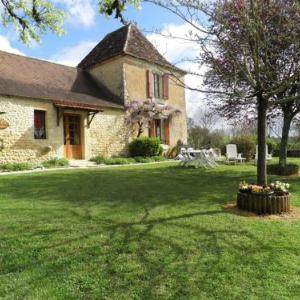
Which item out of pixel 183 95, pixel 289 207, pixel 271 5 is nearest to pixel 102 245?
pixel 289 207

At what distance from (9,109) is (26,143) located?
158 cm

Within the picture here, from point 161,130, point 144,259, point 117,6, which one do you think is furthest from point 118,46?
point 144,259

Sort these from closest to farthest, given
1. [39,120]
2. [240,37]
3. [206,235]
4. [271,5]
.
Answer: [206,235] < [240,37] < [271,5] < [39,120]

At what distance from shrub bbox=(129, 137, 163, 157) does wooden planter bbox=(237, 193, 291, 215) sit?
12526mm

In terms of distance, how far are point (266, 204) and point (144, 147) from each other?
41.9 feet

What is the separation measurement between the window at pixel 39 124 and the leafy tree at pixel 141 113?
4.91m

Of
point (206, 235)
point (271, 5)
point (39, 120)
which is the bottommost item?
point (206, 235)

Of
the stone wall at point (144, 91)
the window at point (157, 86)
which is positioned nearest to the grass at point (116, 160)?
the stone wall at point (144, 91)

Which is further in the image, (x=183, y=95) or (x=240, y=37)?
(x=183, y=95)

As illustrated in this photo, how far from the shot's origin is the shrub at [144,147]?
18.2 m

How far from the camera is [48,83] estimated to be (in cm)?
1659

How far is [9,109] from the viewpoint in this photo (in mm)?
13766

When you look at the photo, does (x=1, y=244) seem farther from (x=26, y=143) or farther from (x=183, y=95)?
(x=183, y=95)

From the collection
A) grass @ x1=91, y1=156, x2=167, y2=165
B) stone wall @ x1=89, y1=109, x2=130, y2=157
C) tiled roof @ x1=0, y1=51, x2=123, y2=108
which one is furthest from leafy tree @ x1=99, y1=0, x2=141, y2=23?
stone wall @ x1=89, y1=109, x2=130, y2=157
